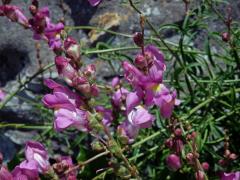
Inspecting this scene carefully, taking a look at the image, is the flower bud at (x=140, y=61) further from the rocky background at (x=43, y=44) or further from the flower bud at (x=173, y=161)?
the rocky background at (x=43, y=44)

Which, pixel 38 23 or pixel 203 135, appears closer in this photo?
pixel 38 23

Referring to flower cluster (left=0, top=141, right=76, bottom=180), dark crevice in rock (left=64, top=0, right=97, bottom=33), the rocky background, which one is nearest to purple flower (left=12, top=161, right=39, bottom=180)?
flower cluster (left=0, top=141, right=76, bottom=180)

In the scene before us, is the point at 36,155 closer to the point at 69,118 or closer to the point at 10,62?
the point at 69,118

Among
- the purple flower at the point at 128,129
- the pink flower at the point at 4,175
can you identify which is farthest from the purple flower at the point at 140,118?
the pink flower at the point at 4,175

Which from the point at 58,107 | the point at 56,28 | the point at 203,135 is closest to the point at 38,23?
the point at 56,28

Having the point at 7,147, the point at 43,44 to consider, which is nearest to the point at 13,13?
the point at 43,44

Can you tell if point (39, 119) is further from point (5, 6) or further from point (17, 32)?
point (5, 6)

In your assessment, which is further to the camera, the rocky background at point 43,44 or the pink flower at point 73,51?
the rocky background at point 43,44
